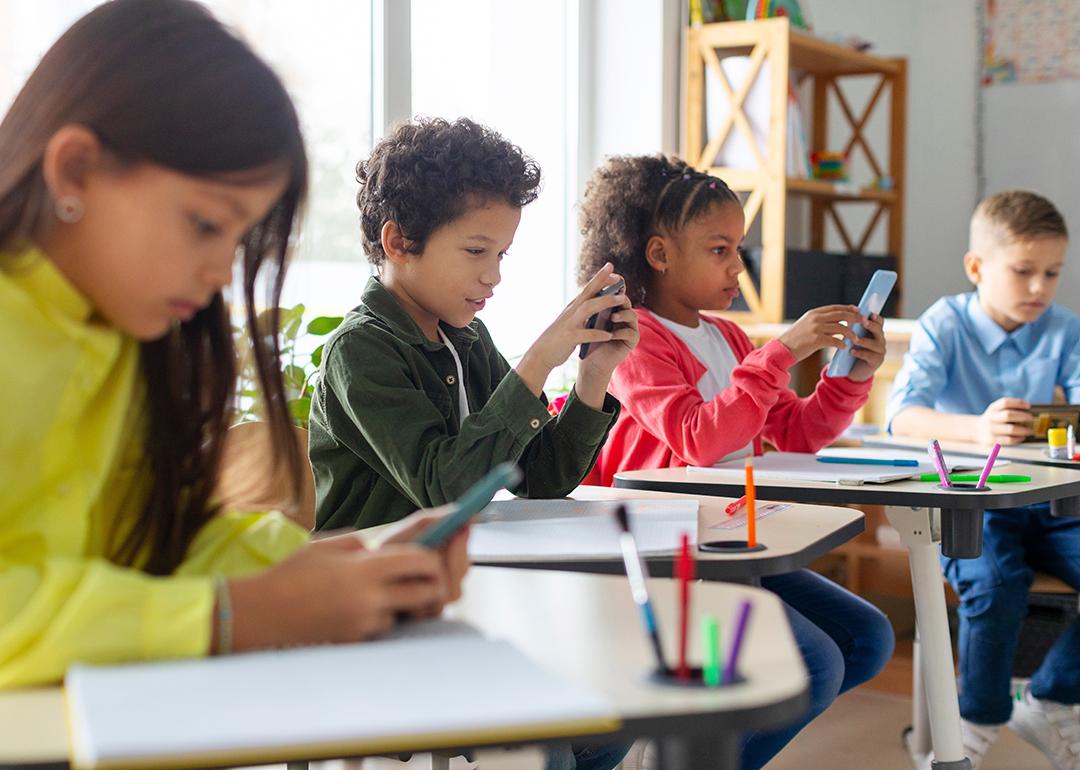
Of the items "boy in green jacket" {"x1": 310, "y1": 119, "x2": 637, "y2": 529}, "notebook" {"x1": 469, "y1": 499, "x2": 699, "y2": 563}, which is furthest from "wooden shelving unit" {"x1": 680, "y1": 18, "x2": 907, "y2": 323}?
"notebook" {"x1": 469, "y1": 499, "x2": 699, "y2": 563}

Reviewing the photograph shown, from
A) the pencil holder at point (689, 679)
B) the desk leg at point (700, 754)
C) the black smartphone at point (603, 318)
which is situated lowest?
the desk leg at point (700, 754)

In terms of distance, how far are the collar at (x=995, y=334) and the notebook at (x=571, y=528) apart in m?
1.45

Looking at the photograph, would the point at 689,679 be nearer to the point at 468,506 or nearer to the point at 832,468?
the point at 468,506

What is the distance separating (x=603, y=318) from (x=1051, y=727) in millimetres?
1303

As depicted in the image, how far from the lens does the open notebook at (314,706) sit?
23.5 inches

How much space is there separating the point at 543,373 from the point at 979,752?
1345 mm

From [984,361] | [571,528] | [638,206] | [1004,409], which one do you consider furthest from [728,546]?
[984,361]

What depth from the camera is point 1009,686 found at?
232cm

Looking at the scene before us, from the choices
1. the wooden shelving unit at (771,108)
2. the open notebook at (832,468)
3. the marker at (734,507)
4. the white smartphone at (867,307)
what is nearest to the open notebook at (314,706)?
the marker at (734,507)

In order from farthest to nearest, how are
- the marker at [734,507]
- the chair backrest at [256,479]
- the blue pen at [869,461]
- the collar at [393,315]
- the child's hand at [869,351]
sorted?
the child's hand at [869,351]
the blue pen at [869,461]
the collar at [393,315]
the marker at [734,507]
the chair backrest at [256,479]

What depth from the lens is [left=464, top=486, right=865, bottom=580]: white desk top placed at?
3.68 ft

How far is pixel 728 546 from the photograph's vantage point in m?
1.20

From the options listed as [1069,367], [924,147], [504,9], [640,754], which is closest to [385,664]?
[640,754]

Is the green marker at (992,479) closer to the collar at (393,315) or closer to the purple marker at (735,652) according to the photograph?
the collar at (393,315)
